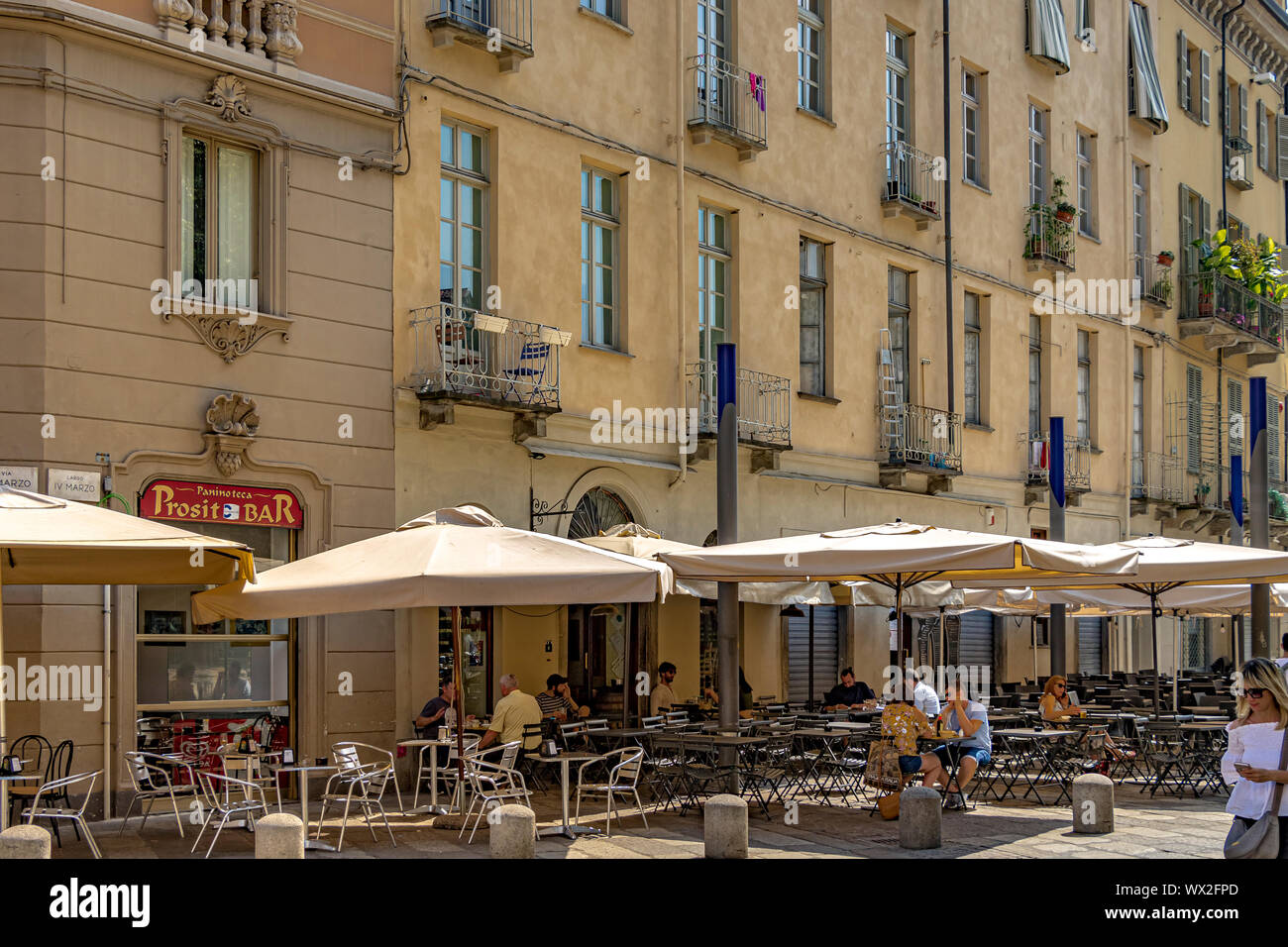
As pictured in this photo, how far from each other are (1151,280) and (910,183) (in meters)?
10.3

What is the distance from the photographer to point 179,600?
48.4 ft

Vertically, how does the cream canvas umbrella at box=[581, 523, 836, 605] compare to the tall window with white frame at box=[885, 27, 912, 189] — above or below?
below

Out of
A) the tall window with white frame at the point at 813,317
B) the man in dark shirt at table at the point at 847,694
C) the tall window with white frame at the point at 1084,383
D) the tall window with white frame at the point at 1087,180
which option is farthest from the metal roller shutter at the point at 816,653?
the tall window with white frame at the point at 1087,180

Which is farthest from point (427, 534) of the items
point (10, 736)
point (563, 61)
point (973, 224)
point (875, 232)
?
point (973, 224)

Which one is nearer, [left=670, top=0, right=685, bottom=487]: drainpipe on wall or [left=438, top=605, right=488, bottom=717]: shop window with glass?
[left=438, top=605, right=488, bottom=717]: shop window with glass

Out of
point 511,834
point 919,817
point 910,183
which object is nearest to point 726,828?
point 511,834

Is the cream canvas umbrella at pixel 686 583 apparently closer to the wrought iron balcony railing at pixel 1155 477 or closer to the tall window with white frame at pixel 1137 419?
the wrought iron balcony railing at pixel 1155 477

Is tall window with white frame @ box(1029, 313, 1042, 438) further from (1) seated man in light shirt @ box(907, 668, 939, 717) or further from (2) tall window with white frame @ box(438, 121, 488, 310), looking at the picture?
(1) seated man in light shirt @ box(907, 668, 939, 717)

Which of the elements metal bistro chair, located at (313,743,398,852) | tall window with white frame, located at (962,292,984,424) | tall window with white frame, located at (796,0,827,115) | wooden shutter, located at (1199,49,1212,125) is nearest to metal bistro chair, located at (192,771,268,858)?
metal bistro chair, located at (313,743,398,852)

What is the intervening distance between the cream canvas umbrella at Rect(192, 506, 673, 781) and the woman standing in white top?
460cm

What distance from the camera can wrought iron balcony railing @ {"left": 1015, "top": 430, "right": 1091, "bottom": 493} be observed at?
28797mm

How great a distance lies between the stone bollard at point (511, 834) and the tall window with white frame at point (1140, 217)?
2595cm

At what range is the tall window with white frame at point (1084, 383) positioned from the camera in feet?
102

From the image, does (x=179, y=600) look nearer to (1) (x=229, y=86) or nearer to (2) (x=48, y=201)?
(2) (x=48, y=201)
